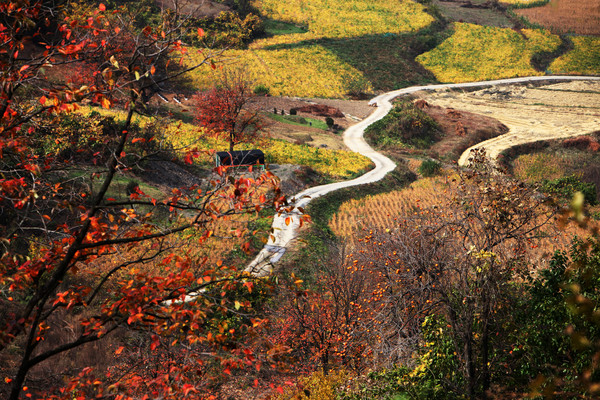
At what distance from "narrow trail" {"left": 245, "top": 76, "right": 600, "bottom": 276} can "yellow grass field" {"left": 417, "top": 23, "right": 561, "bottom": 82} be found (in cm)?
352

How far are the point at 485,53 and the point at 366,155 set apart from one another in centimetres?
4938

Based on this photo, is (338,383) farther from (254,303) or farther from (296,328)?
(254,303)

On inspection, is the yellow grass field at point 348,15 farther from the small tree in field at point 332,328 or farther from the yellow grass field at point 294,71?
the small tree in field at point 332,328

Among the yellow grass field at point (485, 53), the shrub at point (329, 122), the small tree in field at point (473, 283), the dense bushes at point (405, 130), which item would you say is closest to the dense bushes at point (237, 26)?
the shrub at point (329, 122)

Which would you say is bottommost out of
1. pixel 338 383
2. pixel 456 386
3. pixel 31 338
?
pixel 338 383

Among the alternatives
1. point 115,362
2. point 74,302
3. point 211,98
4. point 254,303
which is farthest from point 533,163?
point 74,302

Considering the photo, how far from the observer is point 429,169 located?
4072cm

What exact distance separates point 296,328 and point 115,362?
650 cm

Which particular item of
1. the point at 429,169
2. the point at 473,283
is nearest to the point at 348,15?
the point at 429,169

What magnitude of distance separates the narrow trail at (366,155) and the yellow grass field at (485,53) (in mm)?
3521

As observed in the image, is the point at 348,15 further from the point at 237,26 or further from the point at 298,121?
the point at 298,121

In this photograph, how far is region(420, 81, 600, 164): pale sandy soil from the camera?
52.1m

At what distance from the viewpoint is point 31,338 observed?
718 centimetres

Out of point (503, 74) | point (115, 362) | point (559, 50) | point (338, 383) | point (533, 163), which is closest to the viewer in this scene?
point (338, 383)
